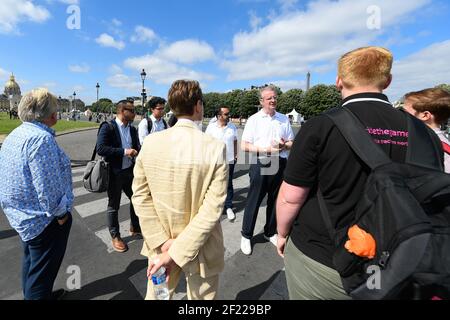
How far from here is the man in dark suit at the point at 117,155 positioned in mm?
3727

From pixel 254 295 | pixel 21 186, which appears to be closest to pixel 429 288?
pixel 254 295

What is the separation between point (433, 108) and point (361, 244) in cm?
209

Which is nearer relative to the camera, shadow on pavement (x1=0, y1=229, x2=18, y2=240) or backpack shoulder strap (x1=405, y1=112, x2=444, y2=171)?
backpack shoulder strap (x1=405, y1=112, x2=444, y2=171)

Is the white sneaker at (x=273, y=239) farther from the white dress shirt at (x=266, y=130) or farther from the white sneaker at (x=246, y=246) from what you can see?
the white dress shirt at (x=266, y=130)

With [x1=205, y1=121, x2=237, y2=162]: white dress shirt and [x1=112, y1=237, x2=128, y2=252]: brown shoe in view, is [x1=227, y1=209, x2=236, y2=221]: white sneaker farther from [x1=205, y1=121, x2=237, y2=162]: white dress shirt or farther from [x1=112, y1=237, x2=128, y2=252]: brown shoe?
[x1=112, y1=237, x2=128, y2=252]: brown shoe

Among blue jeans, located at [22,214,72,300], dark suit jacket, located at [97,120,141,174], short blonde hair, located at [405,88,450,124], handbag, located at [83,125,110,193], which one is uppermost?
short blonde hair, located at [405,88,450,124]

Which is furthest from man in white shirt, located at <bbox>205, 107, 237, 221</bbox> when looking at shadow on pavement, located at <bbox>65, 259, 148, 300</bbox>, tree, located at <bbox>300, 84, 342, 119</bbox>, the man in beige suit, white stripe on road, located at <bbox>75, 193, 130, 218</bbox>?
tree, located at <bbox>300, 84, 342, 119</bbox>

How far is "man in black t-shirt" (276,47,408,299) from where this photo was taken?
A: 53.2 inches

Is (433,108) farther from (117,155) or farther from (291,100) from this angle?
(291,100)

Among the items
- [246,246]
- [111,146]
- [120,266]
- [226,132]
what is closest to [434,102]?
[246,246]

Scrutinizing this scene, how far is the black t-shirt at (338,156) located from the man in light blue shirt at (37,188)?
2044mm

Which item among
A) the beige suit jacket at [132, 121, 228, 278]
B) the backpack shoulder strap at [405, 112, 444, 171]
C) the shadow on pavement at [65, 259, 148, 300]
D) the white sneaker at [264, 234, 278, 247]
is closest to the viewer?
the backpack shoulder strap at [405, 112, 444, 171]

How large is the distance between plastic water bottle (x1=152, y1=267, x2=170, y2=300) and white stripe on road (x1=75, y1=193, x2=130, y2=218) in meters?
3.95

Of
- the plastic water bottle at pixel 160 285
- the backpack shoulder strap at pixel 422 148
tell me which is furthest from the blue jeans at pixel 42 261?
the backpack shoulder strap at pixel 422 148
